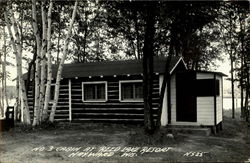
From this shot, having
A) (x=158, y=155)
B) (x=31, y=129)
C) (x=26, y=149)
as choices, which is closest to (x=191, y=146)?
(x=158, y=155)

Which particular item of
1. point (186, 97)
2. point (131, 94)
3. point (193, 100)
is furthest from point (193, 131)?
point (131, 94)

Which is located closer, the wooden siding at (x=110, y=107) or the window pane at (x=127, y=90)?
the wooden siding at (x=110, y=107)

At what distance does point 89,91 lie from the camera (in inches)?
680

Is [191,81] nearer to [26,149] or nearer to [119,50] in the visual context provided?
[26,149]

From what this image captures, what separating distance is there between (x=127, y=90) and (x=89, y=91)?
2.43 metres

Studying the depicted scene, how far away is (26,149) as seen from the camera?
10219mm

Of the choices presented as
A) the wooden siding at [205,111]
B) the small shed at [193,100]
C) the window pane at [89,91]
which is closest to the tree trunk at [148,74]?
the small shed at [193,100]

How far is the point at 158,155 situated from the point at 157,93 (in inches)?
259

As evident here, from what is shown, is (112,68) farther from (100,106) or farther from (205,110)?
(205,110)

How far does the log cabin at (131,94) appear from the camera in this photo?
1461 cm

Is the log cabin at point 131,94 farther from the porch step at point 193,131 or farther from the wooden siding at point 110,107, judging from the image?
the porch step at point 193,131

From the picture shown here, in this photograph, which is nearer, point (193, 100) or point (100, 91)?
point (193, 100)

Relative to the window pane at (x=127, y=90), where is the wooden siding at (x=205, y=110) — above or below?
below

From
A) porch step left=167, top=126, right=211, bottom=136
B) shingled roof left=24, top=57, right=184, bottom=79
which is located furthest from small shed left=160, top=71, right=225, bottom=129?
porch step left=167, top=126, right=211, bottom=136
